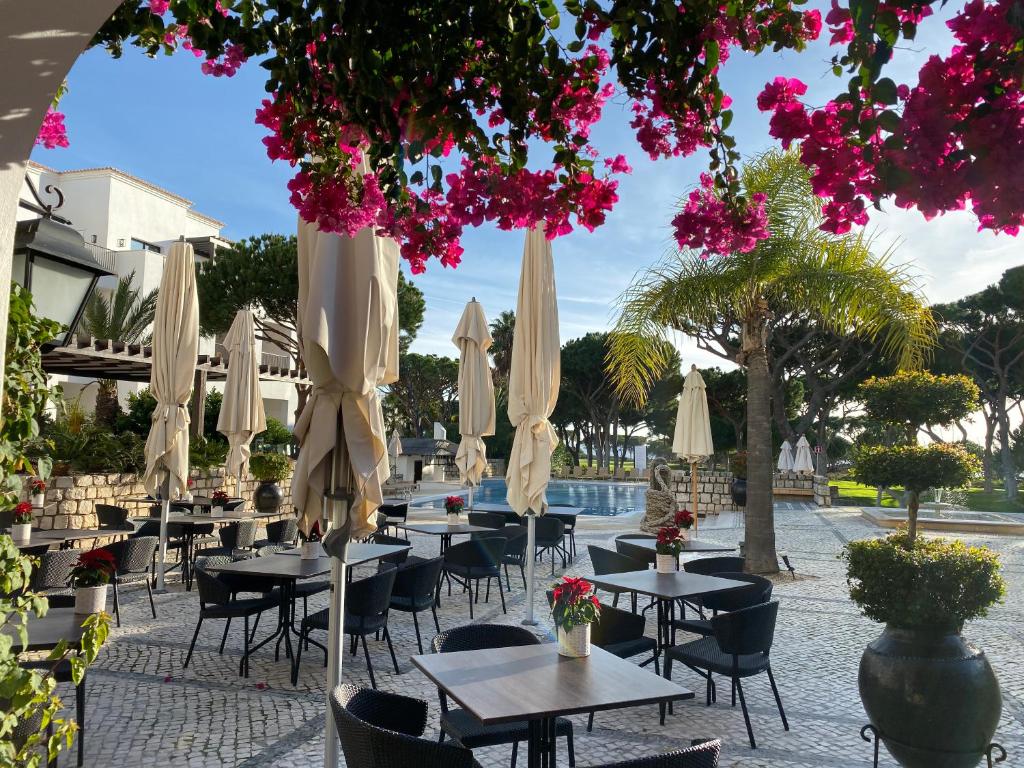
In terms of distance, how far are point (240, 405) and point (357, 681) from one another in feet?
24.5

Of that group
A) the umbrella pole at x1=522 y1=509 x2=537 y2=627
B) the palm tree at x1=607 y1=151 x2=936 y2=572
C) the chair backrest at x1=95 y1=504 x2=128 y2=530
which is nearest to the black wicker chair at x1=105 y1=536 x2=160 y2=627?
the chair backrest at x1=95 y1=504 x2=128 y2=530

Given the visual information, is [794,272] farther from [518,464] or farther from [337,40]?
[337,40]

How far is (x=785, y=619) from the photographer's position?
6.99m

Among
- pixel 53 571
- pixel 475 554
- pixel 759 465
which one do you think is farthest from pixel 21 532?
pixel 759 465

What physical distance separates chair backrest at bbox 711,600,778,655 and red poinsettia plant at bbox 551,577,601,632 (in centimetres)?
111

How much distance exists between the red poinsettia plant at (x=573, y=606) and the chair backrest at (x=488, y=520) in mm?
6065

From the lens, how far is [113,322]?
20.1m

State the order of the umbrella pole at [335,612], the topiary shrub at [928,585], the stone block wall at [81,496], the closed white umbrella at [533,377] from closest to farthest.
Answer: the umbrella pole at [335,612], the topiary shrub at [928,585], the closed white umbrella at [533,377], the stone block wall at [81,496]

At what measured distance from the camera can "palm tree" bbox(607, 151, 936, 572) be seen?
821 centimetres

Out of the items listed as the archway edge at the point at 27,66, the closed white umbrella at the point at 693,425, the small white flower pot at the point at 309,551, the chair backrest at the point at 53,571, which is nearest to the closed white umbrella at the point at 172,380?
the chair backrest at the point at 53,571

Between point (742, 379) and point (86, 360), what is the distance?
27026 mm

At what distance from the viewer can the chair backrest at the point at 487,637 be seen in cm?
373

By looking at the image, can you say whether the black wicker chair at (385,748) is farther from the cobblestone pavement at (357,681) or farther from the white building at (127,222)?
the white building at (127,222)

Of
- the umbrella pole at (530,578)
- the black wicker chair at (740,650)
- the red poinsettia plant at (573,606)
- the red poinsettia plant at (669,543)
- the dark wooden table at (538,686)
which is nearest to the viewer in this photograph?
the dark wooden table at (538,686)
